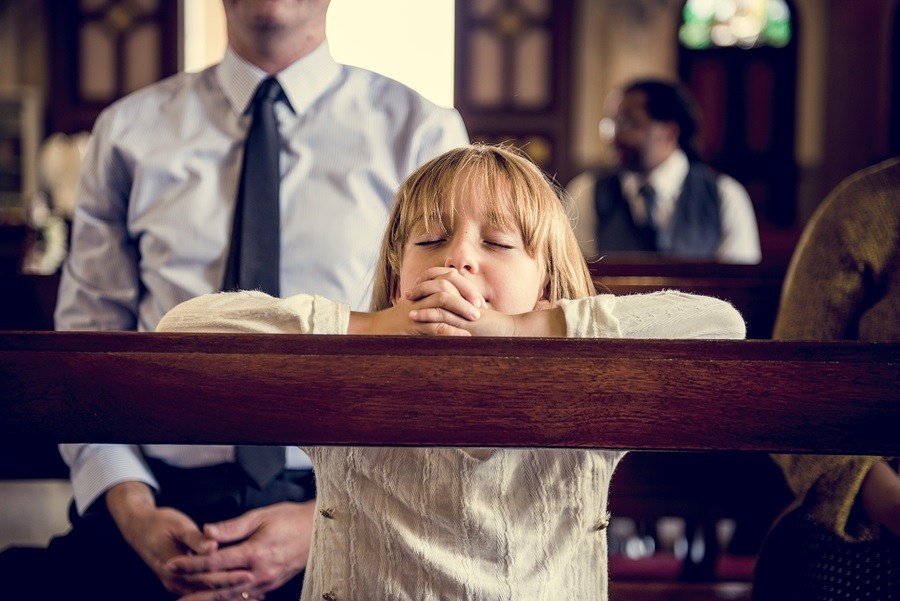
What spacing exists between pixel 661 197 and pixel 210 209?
2275mm

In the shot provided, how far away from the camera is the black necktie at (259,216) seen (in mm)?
1569

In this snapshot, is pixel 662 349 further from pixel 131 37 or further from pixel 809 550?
pixel 131 37

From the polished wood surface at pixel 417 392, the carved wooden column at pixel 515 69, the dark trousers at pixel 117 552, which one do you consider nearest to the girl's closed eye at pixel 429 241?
the polished wood surface at pixel 417 392

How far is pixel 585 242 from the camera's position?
3.48m

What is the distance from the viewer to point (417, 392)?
807 millimetres

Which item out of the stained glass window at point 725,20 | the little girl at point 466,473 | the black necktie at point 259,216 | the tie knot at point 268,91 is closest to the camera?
the little girl at point 466,473

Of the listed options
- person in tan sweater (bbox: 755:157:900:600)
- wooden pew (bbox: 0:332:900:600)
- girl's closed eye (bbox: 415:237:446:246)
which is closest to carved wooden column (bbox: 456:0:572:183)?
person in tan sweater (bbox: 755:157:900:600)

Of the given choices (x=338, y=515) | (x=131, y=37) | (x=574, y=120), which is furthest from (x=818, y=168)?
(x=338, y=515)

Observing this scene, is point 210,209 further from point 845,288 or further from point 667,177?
point 667,177

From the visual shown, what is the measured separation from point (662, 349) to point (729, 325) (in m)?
0.33

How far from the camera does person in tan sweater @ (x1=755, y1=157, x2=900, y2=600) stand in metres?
1.35

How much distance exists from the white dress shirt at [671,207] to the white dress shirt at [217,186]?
73.1 inches

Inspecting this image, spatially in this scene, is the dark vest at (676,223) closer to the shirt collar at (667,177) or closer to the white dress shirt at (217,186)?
the shirt collar at (667,177)

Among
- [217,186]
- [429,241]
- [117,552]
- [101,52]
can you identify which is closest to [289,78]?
[217,186]
